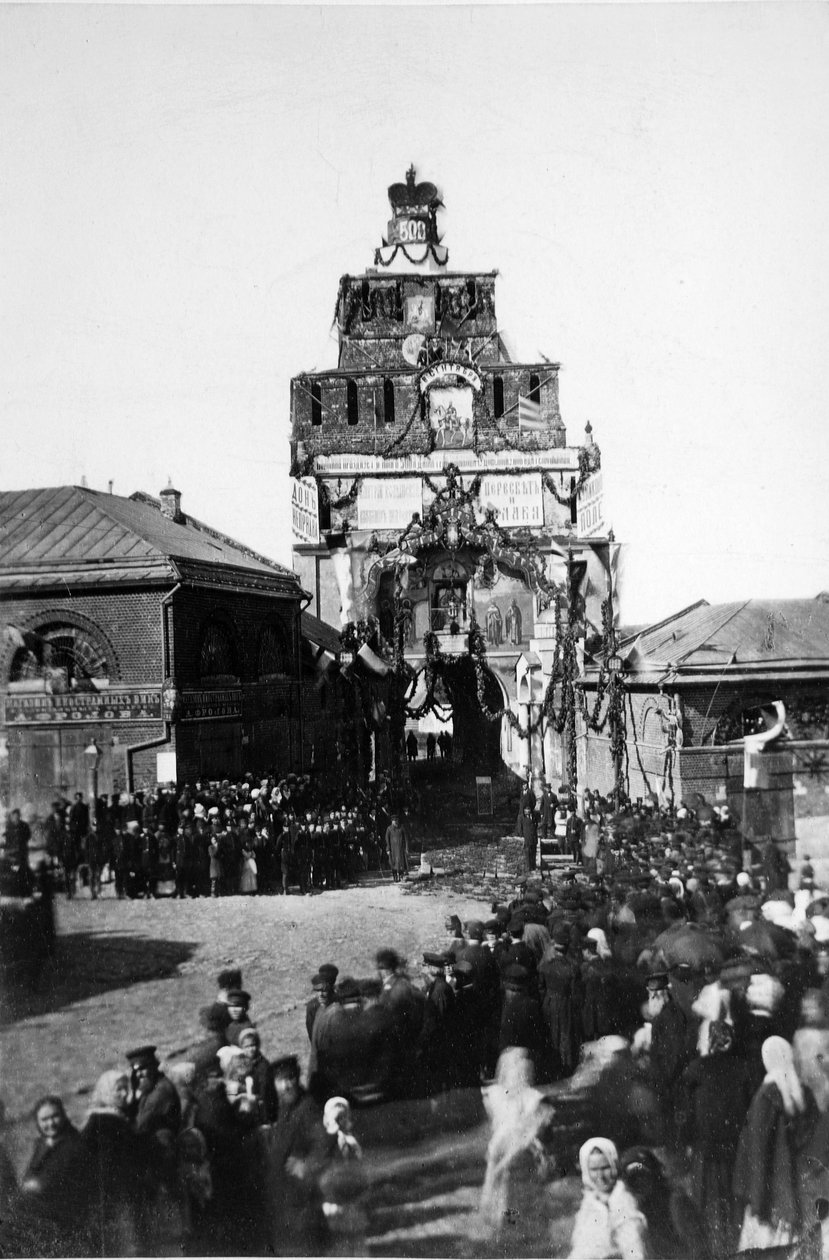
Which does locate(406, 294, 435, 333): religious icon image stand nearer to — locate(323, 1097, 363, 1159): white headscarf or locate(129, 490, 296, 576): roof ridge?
→ locate(129, 490, 296, 576): roof ridge

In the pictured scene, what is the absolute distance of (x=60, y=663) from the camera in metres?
7.36

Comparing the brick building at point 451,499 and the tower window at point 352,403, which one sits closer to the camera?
the brick building at point 451,499

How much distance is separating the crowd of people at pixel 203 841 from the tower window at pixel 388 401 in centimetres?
628

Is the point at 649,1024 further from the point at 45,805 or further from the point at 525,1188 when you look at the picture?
the point at 45,805

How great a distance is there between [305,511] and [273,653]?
315 centimetres

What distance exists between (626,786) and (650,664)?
4.57 ft

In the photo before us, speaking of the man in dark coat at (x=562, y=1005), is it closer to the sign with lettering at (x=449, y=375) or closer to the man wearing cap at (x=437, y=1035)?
the man wearing cap at (x=437, y=1035)

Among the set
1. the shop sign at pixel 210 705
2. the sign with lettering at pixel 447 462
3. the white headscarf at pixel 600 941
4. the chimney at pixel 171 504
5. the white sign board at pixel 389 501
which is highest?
the sign with lettering at pixel 447 462

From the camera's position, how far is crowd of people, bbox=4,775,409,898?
286 inches

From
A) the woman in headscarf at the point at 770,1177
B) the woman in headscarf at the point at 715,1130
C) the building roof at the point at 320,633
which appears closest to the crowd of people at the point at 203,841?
the building roof at the point at 320,633

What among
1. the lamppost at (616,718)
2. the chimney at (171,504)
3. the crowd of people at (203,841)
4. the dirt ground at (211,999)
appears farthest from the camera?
the lamppost at (616,718)

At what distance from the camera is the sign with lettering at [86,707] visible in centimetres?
730

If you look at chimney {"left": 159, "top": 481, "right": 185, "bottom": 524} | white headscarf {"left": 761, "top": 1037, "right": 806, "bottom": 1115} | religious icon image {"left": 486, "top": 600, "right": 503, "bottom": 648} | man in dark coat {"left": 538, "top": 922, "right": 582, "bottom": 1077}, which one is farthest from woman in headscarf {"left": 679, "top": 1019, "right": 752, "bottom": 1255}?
chimney {"left": 159, "top": 481, "right": 185, "bottom": 524}

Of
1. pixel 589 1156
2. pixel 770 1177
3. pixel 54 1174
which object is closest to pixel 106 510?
pixel 54 1174
